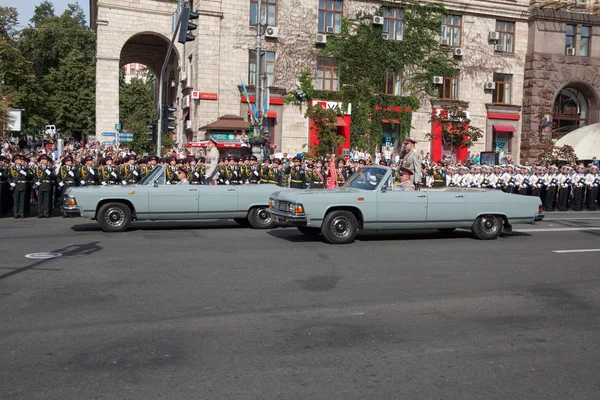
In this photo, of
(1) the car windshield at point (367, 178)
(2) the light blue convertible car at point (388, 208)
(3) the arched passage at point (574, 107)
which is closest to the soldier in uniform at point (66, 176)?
(2) the light blue convertible car at point (388, 208)

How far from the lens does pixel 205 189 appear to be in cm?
1396

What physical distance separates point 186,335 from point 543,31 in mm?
40155

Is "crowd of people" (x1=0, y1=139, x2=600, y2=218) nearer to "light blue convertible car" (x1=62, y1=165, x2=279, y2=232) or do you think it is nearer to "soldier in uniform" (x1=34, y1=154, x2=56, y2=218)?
"soldier in uniform" (x1=34, y1=154, x2=56, y2=218)

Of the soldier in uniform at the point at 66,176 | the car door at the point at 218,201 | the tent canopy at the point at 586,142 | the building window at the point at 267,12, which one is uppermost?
the building window at the point at 267,12

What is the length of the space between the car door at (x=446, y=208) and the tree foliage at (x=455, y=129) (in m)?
24.0

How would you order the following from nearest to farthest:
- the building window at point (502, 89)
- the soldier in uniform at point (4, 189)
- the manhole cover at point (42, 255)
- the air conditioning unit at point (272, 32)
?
the manhole cover at point (42, 255) → the soldier in uniform at point (4, 189) → the air conditioning unit at point (272, 32) → the building window at point (502, 89)

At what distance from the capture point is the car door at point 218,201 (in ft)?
45.7

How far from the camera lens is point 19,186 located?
55.2ft

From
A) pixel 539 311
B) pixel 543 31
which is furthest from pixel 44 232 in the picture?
pixel 543 31

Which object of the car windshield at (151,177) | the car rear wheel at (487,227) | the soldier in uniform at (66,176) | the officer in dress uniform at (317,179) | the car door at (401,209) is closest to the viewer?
the car door at (401,209)

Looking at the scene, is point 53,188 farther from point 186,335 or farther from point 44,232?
point 186,335

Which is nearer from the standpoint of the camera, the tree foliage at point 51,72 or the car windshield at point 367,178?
the car windshield at point 367,178

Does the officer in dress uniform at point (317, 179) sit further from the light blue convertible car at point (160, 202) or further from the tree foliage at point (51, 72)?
the tree foliage at point (51, 72)

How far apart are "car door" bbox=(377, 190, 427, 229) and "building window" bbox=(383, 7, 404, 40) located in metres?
27.8
